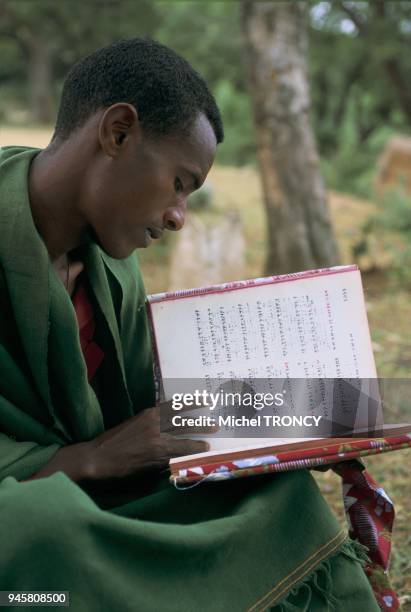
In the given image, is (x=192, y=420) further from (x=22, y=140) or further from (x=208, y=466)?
(x=22, y=140)

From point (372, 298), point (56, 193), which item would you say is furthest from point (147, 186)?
point (372, 298)

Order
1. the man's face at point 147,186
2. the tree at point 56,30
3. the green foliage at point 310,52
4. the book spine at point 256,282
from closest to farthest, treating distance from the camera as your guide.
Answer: the man's face at point 147,186
the book spine at point 256,282
the green foliage at point 310,52
the tree at point 56,30

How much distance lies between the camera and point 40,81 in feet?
85.3

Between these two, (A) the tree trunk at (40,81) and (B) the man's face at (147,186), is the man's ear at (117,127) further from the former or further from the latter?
(A) the tree trunk at (40,81)

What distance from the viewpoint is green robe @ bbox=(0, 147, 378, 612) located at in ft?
5.52

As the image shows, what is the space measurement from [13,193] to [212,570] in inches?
41.2

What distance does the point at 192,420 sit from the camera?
2105mm

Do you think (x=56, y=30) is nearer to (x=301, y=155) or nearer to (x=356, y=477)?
(x=301, y=155)

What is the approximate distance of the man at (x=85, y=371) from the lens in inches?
75.5

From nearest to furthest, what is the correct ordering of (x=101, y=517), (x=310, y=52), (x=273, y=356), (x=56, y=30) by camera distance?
(x=101, y=517)
(x=273, y=356)
(x=310, y=52)
(x=56, y=30)

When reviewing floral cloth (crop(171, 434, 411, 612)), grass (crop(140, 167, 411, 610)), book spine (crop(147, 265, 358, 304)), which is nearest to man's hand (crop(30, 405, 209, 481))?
floral cloth (crop(171, 434, 411, 612))

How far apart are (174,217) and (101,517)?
0.81m

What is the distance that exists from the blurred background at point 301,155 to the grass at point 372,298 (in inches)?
0.4

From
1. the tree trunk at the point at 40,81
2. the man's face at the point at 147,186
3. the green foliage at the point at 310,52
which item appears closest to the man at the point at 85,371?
the man's face at the point at 147,186
